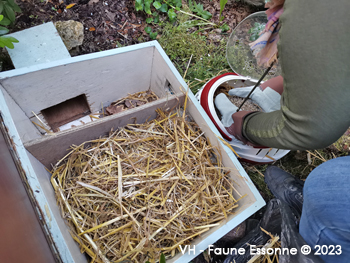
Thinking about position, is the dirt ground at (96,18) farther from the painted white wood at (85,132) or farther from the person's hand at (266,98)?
the person's hand at (266,98)

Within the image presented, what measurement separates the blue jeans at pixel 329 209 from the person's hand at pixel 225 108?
72cm

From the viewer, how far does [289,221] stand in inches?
38.8

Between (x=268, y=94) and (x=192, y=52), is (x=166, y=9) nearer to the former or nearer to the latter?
(x=192, y=52)

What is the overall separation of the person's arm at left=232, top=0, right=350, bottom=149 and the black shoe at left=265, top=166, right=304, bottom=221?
792mm

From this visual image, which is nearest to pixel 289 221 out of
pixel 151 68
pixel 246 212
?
pixel 246 212

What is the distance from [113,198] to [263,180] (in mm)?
1234

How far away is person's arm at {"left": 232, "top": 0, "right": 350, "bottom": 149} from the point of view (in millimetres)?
627

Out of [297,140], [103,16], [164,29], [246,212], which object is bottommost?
[246,212]

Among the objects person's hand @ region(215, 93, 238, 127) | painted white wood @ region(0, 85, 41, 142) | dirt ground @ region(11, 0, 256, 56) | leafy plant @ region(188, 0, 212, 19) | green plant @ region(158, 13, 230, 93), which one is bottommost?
person's hand @ region(215, 93, 238, 127)

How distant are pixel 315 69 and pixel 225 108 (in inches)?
36.3

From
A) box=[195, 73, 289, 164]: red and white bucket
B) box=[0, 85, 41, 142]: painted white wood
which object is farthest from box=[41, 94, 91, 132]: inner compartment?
box=[195, 73, 289, 164]: red and white bucket

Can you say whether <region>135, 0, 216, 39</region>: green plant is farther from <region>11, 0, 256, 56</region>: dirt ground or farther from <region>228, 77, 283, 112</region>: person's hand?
<region>228, 77, 283, 112</region>: person's hand

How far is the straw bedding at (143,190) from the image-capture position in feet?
3.37

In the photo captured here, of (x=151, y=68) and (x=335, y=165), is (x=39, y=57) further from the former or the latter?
(x=335, y=165)
